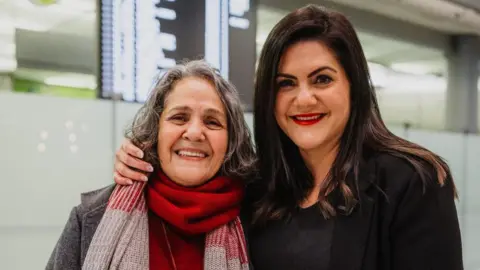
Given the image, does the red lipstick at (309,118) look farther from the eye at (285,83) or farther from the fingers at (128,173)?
the fingers at (128,173)

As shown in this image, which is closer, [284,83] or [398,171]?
[398,171]

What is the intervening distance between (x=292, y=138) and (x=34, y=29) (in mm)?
2109

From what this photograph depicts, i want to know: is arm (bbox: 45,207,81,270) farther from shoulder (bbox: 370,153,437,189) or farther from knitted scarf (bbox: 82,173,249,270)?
shoulder (bbox: 370,153,437,189)

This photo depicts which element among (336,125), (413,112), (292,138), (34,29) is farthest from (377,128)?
(413,112)

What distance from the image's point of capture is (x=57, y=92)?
3.11m

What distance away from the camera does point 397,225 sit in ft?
4.75

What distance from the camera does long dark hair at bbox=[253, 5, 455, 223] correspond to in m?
1.54

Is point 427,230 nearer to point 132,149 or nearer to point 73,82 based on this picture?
point 132,149

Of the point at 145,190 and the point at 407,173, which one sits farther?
the point at 145,190

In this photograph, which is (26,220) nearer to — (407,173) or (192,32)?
(192,32)

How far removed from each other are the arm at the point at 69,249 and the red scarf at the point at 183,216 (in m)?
0.21

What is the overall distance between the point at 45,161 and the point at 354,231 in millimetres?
2093

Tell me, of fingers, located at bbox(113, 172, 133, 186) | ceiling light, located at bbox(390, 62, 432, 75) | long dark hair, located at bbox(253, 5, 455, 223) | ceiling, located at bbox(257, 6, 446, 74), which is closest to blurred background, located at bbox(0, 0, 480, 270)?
long dark hair, located at bbox(253, 5, 455, 223)

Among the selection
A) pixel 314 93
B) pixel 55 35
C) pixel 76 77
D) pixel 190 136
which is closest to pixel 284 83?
pixel 314 93
